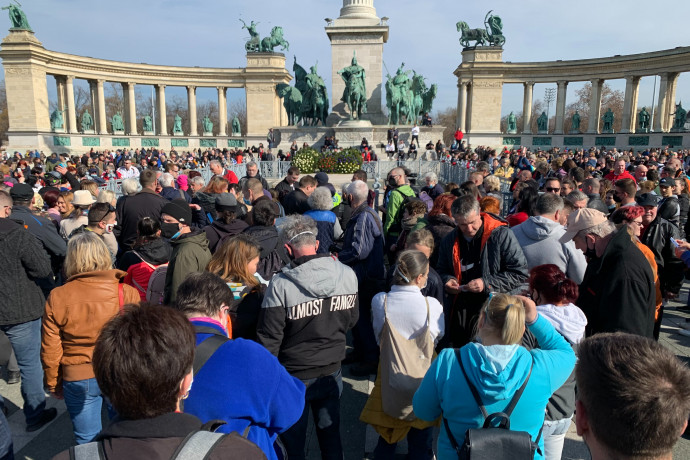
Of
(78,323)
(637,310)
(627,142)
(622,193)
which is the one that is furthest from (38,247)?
(627,142)

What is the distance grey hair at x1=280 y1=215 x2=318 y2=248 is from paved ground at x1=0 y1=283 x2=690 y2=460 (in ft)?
6.28

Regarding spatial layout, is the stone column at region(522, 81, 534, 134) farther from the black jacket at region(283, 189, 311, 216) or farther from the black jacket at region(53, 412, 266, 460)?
the black jacket at region(53, 412, 266, 460)

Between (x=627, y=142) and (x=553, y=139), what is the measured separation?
676 centimetres

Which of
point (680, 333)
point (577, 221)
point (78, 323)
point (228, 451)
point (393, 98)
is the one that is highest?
point (393, 98)

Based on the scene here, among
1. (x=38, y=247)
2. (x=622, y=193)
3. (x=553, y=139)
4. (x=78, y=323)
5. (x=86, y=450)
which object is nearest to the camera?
(x=86, y=450)

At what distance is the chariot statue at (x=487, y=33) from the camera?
48.6 m

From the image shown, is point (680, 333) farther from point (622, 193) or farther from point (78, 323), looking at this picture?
point (78, 323)

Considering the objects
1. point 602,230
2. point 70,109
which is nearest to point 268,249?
point 602,230

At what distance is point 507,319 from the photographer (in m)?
2.43

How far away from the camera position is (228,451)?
151 cm

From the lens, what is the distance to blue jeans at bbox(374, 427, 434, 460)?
11.1 ft

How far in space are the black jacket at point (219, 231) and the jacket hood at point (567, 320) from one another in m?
→ 3.44

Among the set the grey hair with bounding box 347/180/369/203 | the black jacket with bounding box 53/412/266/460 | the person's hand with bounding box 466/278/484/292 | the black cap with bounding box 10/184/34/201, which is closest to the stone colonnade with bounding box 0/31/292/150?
the black cap with bounding box 10/184/34/201

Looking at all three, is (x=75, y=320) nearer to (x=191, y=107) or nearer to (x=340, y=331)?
(x=340, y=331)
